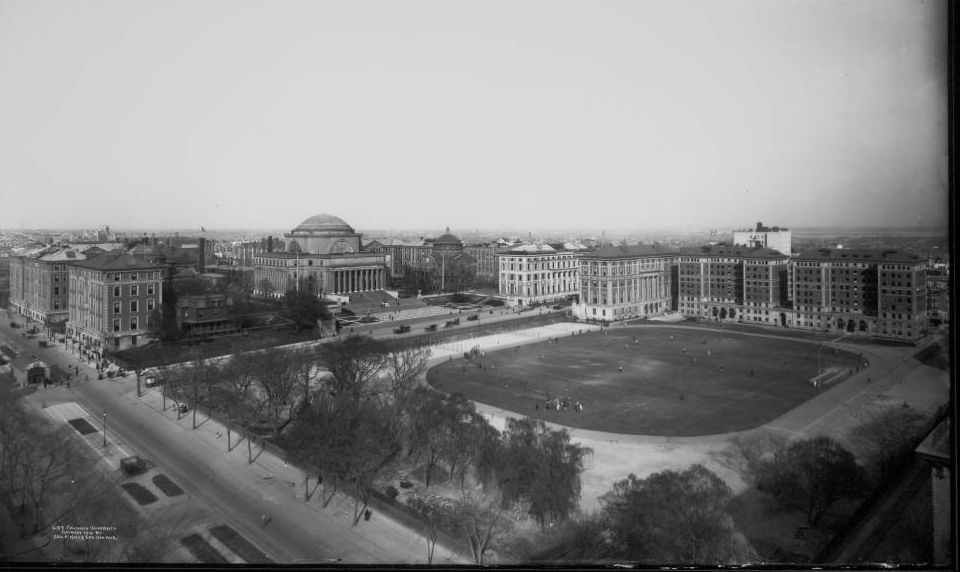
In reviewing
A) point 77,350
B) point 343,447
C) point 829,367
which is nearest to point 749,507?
point 343,447

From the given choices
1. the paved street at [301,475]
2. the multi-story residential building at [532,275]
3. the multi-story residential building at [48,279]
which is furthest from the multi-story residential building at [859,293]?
the multi-story residential building at [48,279]

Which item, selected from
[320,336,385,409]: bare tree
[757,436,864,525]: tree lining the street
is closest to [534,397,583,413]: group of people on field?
[320,336,385,409]: bare tree

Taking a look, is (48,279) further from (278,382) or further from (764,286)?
(764,286)

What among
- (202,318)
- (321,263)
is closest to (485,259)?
(321,263)

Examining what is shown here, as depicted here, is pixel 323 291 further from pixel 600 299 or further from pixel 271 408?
pixel 271 408

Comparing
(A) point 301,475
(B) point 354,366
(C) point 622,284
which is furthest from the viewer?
(C) point 622,284

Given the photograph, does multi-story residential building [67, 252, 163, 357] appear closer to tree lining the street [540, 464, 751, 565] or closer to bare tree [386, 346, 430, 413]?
bare tree [386, 346, 430, 413]
